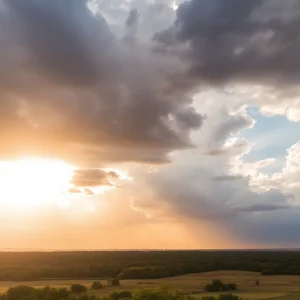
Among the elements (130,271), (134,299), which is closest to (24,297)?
(134,299)

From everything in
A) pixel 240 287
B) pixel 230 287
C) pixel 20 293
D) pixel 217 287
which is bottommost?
pixel 20 293

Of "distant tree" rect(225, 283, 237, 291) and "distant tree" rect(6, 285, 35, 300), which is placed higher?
"distant tree" rect(225, 283, 237, 291)

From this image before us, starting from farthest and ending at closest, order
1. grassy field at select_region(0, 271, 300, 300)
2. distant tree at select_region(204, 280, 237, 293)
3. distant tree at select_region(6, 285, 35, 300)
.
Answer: distant tree at select_region(204, 280, 237, 293)
grassy field at select_region(0, 271, 300, 300)
distant tree at select_region(6, 285, 35, 300)

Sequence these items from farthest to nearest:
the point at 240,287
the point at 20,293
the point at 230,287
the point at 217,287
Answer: the point at 240,287 → the point at 230,287 → the point at 217,287 → the point at 20,293

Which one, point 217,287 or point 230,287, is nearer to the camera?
point 217,287

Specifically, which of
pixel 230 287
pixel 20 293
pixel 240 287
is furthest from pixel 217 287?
pixel 20 293

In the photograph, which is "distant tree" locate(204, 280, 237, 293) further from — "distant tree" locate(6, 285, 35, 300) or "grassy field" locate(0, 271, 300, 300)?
"distant tree" locate(6, 285, 35, 300)

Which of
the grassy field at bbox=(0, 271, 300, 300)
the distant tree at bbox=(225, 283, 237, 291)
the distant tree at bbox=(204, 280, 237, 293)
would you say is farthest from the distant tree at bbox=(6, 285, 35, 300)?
the distant tree at bbox=(225, 283, 237, 291)

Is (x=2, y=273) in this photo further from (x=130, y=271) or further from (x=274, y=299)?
(x=274, y=299)

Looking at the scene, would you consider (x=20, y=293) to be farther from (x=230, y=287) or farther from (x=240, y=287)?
(x=240, y=287)

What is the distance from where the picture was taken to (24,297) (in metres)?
52.7

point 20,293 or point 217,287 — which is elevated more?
point 217,287

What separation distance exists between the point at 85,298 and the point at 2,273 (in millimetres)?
76633

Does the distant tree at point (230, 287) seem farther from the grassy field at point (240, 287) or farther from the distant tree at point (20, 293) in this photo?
the distant tree at point (20, 293)
